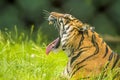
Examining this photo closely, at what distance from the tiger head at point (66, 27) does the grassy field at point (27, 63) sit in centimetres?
31

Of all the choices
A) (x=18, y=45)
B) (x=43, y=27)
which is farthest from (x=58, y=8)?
(x=18, y=45)

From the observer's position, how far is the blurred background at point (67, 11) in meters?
12.4

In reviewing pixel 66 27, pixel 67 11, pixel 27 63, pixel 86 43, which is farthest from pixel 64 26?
pixel 67 11

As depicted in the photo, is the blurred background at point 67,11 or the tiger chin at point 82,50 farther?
the blurred background at point 67,11

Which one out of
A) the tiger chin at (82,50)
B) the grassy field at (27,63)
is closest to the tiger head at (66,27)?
the tiger chin at (82,50)

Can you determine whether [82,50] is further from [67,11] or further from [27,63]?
[67,11]

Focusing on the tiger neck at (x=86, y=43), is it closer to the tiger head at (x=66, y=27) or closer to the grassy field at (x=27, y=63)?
the tiger head at (x=66, y=27)

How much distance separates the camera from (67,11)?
40.6 ft

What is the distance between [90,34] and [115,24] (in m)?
4.77

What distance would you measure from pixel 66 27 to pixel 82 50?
0.26 m

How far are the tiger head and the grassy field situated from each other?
309 millimetres

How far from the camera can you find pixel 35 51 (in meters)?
9.47

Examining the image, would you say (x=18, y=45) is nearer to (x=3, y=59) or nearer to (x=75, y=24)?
(x=3, y=59)

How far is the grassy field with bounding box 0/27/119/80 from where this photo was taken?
25.3 ft
